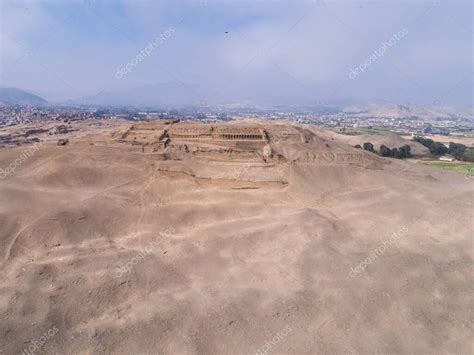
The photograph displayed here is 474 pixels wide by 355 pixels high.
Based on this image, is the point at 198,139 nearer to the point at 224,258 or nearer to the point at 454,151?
the point at 224,258

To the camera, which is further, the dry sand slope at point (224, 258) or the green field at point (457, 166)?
the green field at point (457, 166)

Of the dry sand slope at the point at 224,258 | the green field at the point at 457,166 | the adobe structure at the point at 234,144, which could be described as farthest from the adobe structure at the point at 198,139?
the green field at the point at 457,166

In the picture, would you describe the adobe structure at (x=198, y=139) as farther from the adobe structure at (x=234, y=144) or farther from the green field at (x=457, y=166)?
the green field at (x=457, y=166)

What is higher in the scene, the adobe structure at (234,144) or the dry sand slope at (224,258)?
the adobe structure at (234,144)

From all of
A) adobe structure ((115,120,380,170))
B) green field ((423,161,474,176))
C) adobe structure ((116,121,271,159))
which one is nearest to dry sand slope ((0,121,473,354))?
adobe structure ((115,120,380,170))

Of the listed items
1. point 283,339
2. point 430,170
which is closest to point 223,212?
point 283,339

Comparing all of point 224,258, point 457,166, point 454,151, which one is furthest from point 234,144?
point 454,151

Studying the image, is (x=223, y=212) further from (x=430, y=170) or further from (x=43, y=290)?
(x=430, y=170)

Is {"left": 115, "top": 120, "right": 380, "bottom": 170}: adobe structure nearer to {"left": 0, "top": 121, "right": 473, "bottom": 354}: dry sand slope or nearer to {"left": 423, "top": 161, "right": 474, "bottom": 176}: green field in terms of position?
{"left": 0, "top": 121, "right": 473, "bottom": 354}: dry sand slope

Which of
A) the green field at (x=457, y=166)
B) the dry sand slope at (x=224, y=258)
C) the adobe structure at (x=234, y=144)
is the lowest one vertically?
the green field at (x=457, y=166)
